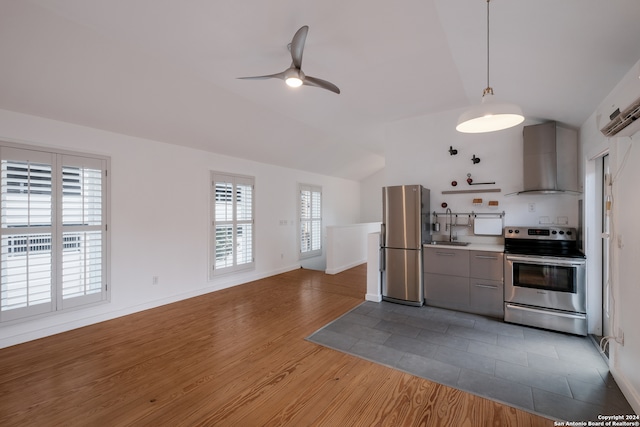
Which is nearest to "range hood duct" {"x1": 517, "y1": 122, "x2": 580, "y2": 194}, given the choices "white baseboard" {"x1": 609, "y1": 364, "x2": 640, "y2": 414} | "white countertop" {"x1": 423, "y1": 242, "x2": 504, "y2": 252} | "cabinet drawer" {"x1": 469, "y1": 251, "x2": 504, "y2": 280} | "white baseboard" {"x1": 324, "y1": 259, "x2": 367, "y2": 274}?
"white countertop" {"x1": 423, "y1": 242, "x2": 504, "y2": 252}

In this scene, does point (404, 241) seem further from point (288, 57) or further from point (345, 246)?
point (288, 57)

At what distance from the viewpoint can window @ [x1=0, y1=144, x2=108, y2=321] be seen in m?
2.88

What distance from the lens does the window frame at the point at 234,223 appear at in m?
4.83

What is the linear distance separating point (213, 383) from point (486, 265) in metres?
3.39

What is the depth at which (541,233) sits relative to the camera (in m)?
3.54

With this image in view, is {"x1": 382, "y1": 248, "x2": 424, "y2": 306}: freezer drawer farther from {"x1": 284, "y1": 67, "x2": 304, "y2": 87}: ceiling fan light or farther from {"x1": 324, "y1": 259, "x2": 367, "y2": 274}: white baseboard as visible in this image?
{"x1": 284, "y1": 67, "x2": 304, "y2": 87}: ceiling fan light

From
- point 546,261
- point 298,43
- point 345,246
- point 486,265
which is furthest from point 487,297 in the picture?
point 298,43

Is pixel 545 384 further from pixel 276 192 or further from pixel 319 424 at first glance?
pixel 276 192

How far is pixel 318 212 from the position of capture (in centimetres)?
746

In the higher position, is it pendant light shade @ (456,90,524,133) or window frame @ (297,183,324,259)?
pendant light shade @ (456,90,524,133)

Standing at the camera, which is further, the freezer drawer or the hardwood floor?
the freezer drawer

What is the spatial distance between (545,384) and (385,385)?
1.28m

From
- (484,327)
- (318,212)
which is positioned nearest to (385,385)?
(484,327)

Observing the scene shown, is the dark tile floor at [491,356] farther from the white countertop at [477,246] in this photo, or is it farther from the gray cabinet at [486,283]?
the white countertop at [477,246]
